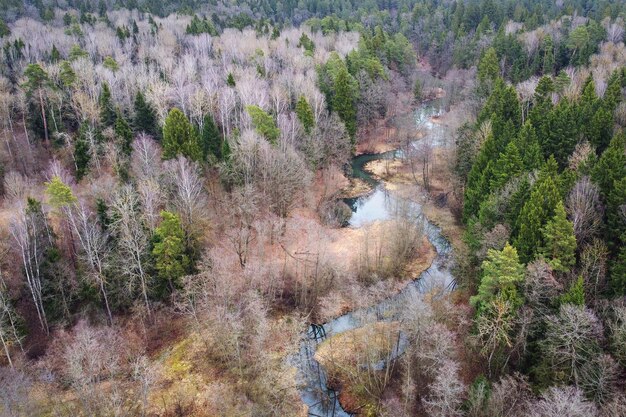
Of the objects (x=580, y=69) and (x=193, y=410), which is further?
(x=580, y=69)

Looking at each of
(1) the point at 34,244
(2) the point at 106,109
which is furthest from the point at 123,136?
(1) the point at 34,244

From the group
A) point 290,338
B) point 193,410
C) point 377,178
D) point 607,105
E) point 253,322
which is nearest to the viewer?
point 193,410

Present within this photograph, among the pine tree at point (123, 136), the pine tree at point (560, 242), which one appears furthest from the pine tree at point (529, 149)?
the pine tree at point (123, 136)

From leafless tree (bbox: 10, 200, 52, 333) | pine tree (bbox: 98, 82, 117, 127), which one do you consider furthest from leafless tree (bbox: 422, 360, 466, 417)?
pine tree (bbox: 98, 82, 117, 127)

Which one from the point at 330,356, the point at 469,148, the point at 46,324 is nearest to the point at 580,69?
the point at 469,148

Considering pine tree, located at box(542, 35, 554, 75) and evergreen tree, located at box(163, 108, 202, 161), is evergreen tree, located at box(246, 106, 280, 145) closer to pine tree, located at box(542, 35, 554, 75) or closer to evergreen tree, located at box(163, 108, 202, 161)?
evergreen tree, located at box(163, 108, 202, 161)

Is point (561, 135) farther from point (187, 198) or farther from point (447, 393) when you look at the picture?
point (187, 198)

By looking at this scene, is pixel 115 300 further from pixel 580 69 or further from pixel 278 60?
pixel 580 69
